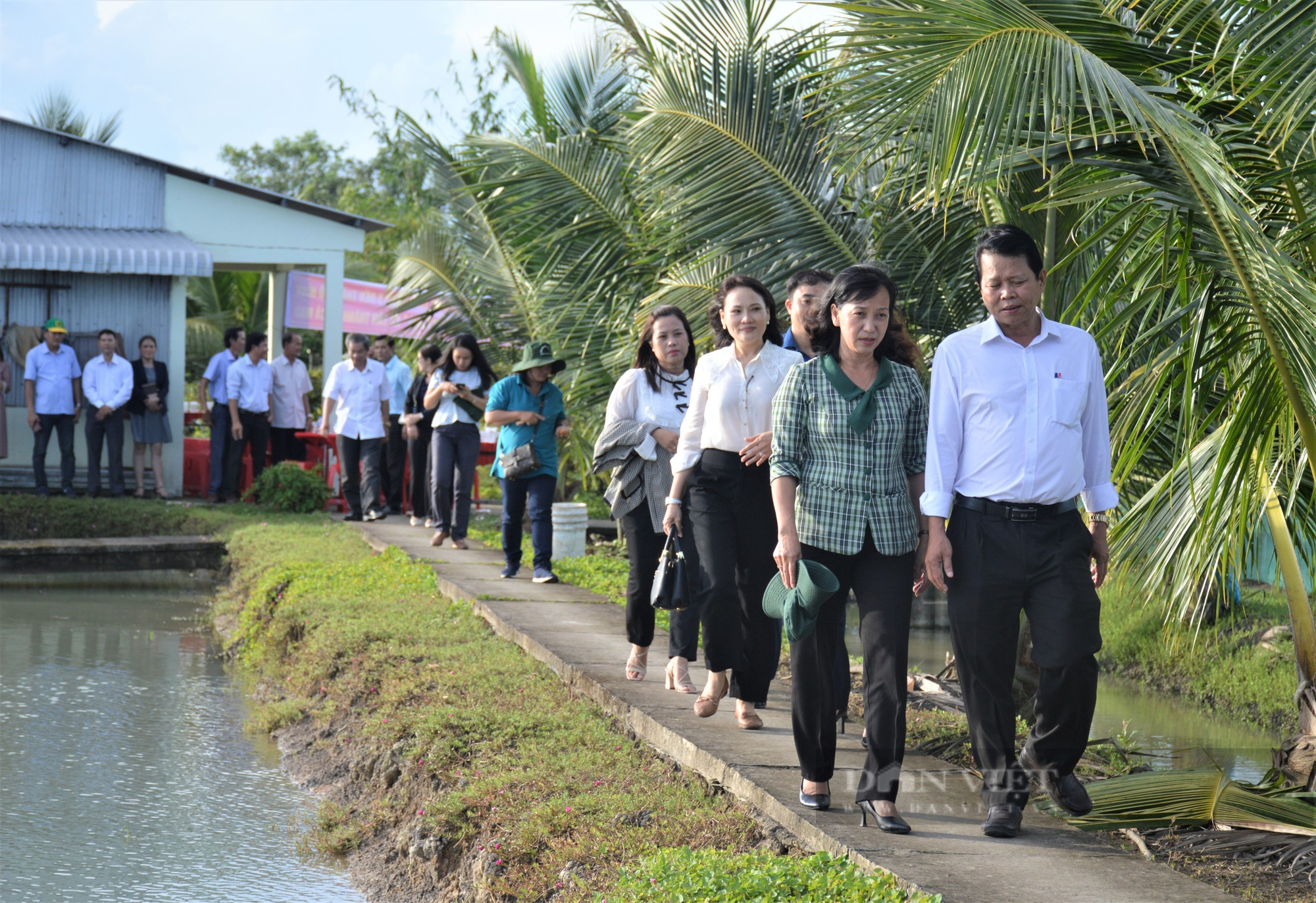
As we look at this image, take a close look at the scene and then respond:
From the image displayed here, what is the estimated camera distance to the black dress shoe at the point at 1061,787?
414 cm

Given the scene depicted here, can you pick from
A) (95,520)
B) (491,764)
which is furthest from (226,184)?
(491,764)

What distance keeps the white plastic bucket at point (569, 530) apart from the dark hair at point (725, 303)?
19.4 feet

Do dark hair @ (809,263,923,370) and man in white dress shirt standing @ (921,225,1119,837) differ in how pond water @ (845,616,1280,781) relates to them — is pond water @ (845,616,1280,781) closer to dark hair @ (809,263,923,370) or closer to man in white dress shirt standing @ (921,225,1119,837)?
man in white dress shirt standing @ (921,225,1119,837)

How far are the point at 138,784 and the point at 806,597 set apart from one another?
12.6ft

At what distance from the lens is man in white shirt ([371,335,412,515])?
44.7 feet

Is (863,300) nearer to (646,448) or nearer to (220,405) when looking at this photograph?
(646,448)

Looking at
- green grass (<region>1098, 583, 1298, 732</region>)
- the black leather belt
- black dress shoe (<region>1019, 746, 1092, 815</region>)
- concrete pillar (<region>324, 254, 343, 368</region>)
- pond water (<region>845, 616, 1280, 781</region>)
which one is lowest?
pond water (<region>845, 616, 1280, 781</region>)

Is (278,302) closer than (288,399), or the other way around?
(288,399)

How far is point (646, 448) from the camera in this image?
20.1 feet

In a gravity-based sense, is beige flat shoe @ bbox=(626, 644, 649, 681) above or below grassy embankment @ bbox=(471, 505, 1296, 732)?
above

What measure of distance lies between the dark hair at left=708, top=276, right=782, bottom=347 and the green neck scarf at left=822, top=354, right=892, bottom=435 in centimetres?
99

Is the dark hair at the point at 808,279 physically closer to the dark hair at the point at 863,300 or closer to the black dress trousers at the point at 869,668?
the dark hair at the point at 863,300

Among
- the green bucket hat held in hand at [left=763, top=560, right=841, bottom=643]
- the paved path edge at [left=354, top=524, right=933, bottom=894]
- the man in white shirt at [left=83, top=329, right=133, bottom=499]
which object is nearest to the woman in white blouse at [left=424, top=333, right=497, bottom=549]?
the paved path edge at [left=354, top=524, right=933, bottom=894]

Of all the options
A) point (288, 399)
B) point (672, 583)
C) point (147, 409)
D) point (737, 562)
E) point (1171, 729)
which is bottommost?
point (1171, 729)
